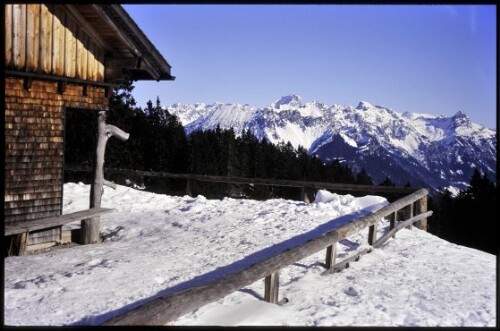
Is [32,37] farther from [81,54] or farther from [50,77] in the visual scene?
[81,54]

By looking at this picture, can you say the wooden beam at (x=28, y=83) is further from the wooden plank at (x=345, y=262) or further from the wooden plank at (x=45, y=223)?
the wooden plank at (x=345, y=262)

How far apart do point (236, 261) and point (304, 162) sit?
71.5 metres

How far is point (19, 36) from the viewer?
842cm

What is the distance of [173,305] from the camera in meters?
4.34

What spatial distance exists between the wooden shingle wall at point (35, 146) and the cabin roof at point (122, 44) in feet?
2.94

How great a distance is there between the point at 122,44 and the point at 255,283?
6020 millimetres

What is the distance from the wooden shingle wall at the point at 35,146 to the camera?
8758mm

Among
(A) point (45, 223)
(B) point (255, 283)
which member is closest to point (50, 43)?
(A) point (45, 223)

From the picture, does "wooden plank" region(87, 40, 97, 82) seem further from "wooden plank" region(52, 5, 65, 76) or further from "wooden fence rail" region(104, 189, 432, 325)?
"wooden fence rail" region(104, 189, 432, 325)

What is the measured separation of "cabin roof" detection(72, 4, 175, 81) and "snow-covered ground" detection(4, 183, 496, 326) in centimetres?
381

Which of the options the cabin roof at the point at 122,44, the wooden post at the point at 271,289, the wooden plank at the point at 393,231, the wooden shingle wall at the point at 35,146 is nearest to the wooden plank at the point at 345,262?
the wooden plank at the point at 393,231

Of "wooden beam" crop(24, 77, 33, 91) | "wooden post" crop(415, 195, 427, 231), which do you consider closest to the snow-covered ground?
"wooden post" crop(415, 195, 427, 231)

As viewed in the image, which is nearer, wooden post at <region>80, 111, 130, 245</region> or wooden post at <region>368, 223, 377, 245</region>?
wooden post at <region>368, 223, 377, 245</region>

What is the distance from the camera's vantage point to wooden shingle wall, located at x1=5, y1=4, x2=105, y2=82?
329 inches
